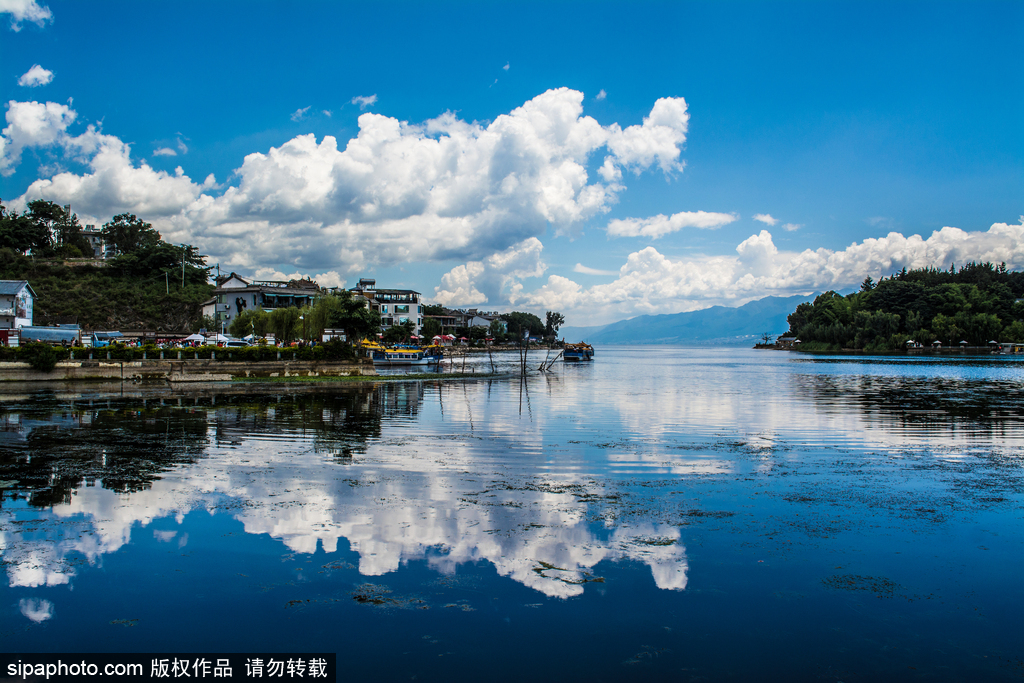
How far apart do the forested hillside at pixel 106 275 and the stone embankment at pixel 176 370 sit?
3797cm

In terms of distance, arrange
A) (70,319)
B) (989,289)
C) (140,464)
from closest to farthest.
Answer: (140,464) < (70,319) < (989,289)

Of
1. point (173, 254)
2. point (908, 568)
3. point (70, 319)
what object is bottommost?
point (908, 568)

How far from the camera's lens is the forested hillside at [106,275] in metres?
79.9

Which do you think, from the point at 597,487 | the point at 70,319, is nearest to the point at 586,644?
the point at 597,487

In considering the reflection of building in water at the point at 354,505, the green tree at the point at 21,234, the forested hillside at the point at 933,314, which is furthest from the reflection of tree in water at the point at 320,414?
the forested hillside at the point at 933,314

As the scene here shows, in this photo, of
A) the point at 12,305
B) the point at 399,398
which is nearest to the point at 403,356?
the point at 12,305

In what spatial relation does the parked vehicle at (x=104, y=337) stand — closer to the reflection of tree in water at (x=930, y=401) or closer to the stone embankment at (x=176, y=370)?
the stone embankment at (x=176, y=370)

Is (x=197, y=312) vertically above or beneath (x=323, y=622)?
above

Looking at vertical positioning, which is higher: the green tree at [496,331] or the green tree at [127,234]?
the green tree at [127,234]

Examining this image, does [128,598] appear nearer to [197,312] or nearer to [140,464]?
[140,464]

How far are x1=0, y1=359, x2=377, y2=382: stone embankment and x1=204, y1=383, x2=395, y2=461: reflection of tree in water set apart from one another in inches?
344

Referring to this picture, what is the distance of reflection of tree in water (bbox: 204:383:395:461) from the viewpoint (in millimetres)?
19469

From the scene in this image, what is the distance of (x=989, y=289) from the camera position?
142750mm

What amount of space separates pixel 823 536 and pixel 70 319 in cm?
8865
